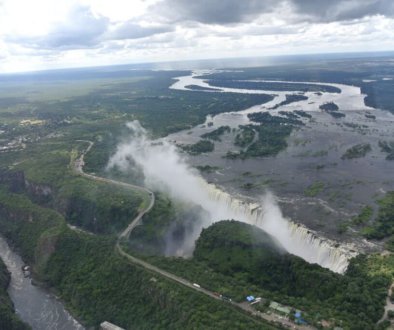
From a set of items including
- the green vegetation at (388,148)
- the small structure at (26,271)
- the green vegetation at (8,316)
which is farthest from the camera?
the green vegetation at (388,148)

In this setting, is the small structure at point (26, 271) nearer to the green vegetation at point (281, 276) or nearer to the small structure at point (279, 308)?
the green vegetation at point (281, 276)

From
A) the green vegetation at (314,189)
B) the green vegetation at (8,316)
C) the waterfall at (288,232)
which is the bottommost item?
the green vegetation at (8,316)

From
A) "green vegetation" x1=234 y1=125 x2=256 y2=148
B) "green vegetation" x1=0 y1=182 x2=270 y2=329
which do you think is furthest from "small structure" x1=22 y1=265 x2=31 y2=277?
"green vegetation" x1=234 y1=125 x2=256 y2=148

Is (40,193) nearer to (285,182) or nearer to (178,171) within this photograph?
(178,171)

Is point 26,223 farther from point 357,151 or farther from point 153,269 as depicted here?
point 357,151

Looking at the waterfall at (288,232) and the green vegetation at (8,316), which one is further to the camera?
the waterfall at (288,232)

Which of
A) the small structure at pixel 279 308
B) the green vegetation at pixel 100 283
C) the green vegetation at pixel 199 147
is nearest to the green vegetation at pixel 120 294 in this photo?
the green vegetation at pixel 100 283

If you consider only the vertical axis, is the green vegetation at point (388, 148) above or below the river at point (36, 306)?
above
